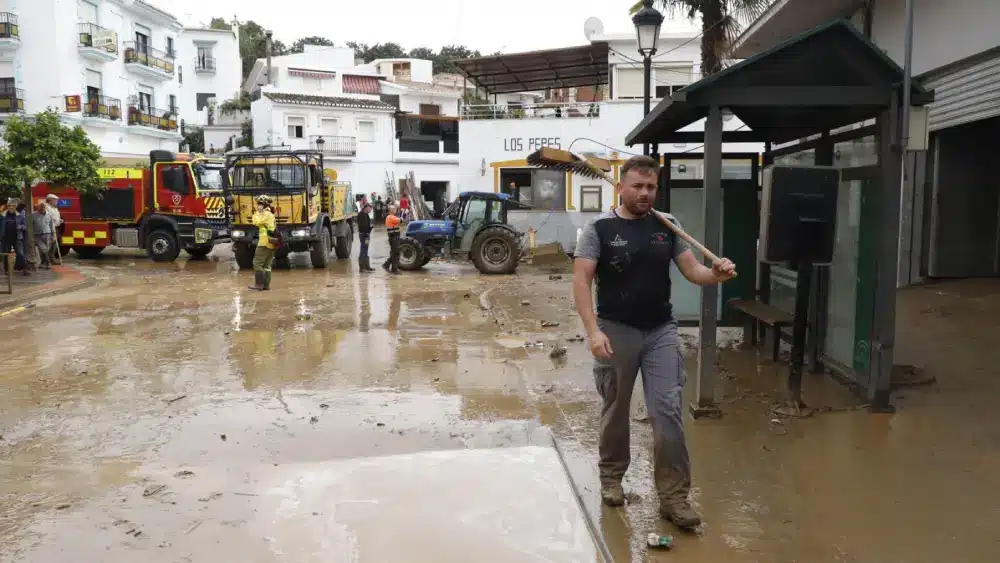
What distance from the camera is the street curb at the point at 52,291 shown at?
12844 mm

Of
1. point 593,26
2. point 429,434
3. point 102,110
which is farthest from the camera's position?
A: point 102,110

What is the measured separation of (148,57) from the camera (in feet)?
129

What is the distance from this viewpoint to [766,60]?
577 cm

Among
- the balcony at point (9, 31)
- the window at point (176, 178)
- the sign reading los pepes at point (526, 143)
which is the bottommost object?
the window at point (176, 178)

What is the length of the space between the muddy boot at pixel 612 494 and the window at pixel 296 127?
131ft

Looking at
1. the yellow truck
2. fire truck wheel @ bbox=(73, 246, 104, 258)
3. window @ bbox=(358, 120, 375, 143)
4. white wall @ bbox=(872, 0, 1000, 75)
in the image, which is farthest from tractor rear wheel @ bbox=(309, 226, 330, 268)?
window @ bbox=(358, 120, 375, 143)

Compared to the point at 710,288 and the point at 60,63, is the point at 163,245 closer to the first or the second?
the point at 60,63

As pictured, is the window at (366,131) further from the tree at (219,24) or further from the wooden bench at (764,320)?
the wooden bench at (764,320)

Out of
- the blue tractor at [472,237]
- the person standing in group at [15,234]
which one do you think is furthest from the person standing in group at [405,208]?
the person standing in group at [15,234]

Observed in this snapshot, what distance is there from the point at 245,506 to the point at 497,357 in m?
4.43

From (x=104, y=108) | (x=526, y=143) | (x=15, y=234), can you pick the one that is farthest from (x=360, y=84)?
(x=15, y=234)

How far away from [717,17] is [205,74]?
4725 cm

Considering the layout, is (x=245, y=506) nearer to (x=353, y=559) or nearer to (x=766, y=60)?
(x=353, y=559)

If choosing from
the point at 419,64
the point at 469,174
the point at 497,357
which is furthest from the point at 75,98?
the point at 497,357
